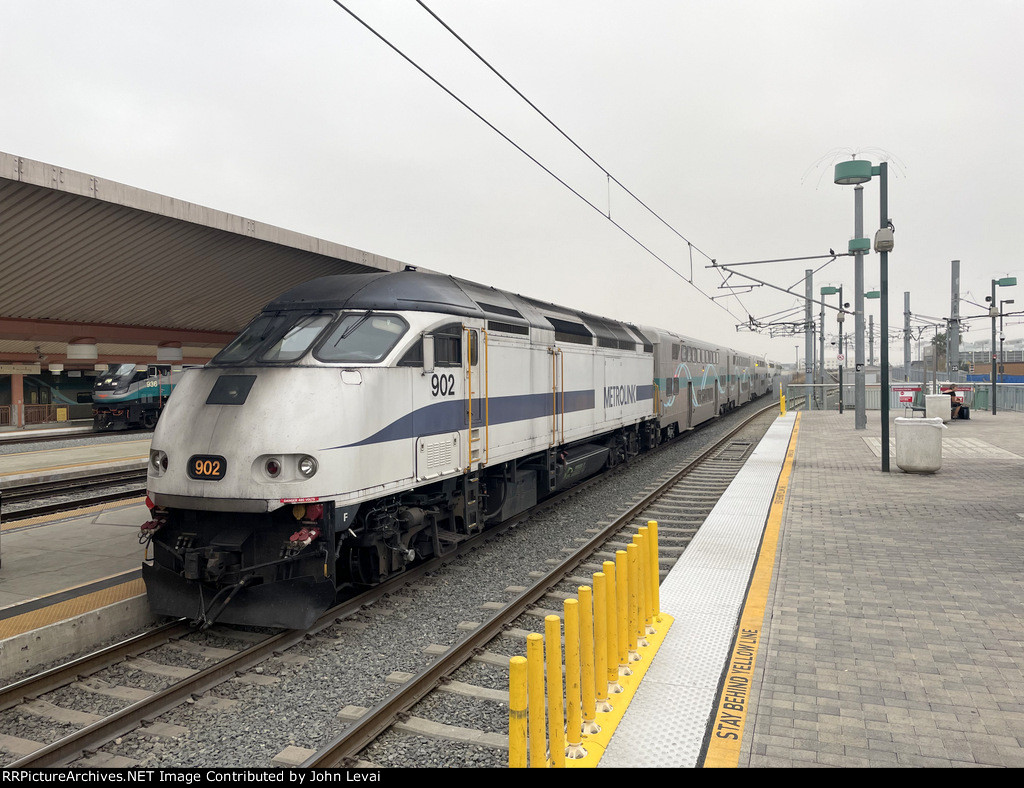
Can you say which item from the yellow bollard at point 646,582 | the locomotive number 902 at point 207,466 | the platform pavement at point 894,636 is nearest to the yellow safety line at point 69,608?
the locomotive number 902 at point 207,466

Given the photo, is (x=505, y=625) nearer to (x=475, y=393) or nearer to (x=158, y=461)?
(x=475, y=393)

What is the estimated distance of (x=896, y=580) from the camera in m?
7.15

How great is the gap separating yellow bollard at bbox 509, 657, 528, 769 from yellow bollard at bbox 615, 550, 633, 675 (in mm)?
1617

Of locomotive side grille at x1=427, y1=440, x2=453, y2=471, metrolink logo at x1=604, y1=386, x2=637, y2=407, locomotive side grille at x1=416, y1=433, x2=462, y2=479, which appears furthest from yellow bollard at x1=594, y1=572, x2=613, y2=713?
metrolink logo at x1=604, y1=386, x2=637, y2=407

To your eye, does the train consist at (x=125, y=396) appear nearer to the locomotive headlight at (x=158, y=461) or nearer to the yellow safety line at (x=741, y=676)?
the locomotive headlight at (x=158, y=461)

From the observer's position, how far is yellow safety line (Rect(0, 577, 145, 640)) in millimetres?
5957

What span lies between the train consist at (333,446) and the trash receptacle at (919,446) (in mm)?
8940

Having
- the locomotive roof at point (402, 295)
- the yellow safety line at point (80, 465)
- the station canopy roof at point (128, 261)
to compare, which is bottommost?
the yellow safety line at point (80, 465)

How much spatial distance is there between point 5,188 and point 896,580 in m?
12.6

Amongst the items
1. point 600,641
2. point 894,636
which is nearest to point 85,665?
point 600,641

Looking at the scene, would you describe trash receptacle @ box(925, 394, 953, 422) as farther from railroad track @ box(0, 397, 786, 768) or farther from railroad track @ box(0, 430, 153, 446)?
railroad track @ box(0, 430, 153, 446)

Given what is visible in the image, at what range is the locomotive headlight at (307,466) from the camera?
19.9 feet
